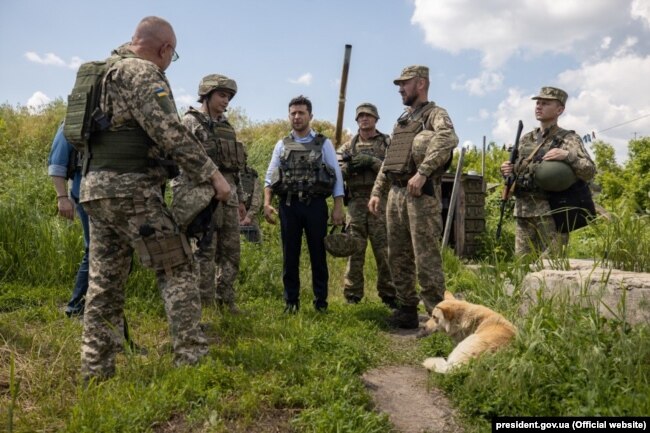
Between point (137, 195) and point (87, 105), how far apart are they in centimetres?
68

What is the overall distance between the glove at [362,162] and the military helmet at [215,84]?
184 centimetres

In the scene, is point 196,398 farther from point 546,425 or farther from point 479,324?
point 479,324

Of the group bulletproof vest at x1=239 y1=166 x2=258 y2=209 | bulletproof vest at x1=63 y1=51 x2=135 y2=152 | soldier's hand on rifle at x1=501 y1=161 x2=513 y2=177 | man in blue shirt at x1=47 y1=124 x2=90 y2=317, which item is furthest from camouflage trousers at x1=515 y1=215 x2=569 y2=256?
man in blue shirt at x1=47 y1=124 x2=90 y2=317

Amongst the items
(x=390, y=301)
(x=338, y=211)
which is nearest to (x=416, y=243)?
(x=338, y=211)

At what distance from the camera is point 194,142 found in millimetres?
3270

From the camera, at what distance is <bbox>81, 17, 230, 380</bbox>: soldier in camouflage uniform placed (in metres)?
3.15

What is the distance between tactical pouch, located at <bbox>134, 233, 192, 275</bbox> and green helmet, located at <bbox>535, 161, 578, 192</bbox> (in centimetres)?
392

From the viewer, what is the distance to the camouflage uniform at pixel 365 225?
246 inches

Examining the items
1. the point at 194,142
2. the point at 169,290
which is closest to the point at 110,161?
the point at 194,142

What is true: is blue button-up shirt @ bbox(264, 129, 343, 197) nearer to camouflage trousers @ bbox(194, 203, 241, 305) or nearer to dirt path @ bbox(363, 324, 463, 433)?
camouflage trousers @ bbox(194, 203, 241, 305)

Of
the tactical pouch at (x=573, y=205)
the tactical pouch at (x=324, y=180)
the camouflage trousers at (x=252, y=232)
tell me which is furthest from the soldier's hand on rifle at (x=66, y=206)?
the tactical pouch at (x=573, y=205)

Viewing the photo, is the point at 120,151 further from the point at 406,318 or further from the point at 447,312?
the point at 406,318

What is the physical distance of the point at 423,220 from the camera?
16.1 feet

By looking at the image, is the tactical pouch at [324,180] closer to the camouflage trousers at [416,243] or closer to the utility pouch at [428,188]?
the camouflage trousers at [416,243]
